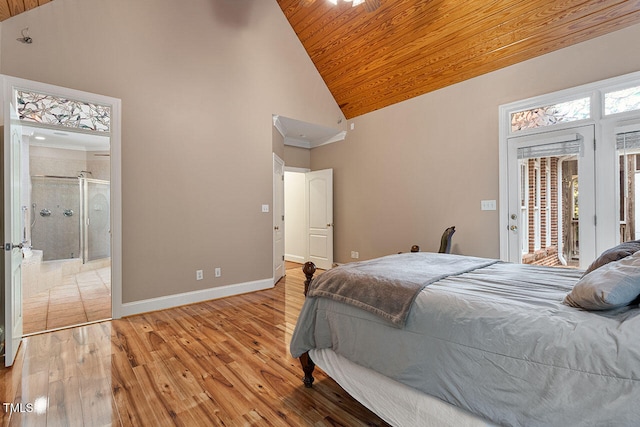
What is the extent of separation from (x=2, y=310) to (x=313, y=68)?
193 inches

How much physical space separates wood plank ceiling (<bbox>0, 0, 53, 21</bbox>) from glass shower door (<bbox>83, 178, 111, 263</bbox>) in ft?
8.61

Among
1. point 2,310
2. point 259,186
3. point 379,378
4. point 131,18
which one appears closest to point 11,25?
point 131,18

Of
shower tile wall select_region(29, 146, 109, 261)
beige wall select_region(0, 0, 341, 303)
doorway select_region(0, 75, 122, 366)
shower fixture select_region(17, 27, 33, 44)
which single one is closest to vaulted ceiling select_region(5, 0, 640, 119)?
shower fixture select_region(17, 27, 33, 44)

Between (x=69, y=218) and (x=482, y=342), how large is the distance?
6577 mm

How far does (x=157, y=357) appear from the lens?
246 cm

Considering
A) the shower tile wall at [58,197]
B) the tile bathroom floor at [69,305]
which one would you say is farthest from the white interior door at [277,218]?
the shower tile wall at [58,197]

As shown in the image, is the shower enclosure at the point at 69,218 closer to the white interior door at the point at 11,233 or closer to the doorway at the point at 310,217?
the white interior door at the point at 11,233

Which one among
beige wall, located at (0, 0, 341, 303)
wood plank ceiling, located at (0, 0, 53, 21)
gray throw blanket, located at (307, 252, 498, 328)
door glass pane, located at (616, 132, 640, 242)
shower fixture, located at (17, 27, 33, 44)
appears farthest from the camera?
beige wall, located at (0, 0, 341, 303)

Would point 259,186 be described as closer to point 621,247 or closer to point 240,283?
point 240,283

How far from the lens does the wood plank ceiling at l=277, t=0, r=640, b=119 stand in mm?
3014

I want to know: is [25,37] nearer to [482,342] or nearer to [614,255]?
[482,342]

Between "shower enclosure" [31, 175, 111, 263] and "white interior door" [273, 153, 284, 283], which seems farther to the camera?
"shower enclosure" [31, 175, 111, 263]

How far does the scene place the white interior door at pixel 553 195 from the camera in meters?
3.22

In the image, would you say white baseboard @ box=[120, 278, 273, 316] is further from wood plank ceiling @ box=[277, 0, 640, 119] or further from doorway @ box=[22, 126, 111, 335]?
wood plank ceiling @ box=[277, 0, 640, 119]
